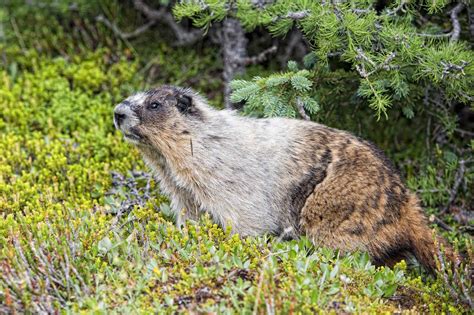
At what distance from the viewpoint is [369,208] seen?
5.46 meters

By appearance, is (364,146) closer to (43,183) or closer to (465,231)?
(465,231)

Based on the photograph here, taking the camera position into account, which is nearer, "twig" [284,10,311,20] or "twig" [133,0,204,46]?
"twig" [284,10,311,20]

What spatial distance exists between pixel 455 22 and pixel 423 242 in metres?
2.17

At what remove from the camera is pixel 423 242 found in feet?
17.9

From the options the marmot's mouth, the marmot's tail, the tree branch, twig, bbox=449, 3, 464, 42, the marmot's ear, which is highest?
twig, bbox=449, 3, 464, 42

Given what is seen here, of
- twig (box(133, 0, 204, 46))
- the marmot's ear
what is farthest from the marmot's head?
twig (box(133, 0, 204, 46))

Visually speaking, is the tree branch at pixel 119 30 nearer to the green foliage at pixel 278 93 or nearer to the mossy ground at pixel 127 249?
the mossy ground at pixel 127 249

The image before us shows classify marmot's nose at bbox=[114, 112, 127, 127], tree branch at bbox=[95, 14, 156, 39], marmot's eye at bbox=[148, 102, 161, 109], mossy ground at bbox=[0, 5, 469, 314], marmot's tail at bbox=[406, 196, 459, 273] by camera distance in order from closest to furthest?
mossy ground at bbox=[0, 5, 469, 314] < marmot's tail at bbox=[406, 196, 459, 273] < marmot's nose at bbox=[114, 112, 127, 127] < marmot's eye at bbox=[148, 102, 161, 109] < tree branch at bbox=[95, 14, 156, 39]

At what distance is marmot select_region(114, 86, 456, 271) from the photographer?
5.47 m

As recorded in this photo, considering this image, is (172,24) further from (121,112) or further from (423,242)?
(423,242)

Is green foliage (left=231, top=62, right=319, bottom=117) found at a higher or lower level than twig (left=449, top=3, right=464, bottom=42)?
lower

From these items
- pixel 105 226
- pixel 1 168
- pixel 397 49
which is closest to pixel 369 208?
pixel 397 49

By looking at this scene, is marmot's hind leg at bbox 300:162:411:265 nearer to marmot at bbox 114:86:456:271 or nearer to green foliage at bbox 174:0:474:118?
marmot at bbox 114:86:456:271

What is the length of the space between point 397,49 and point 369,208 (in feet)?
4.66
